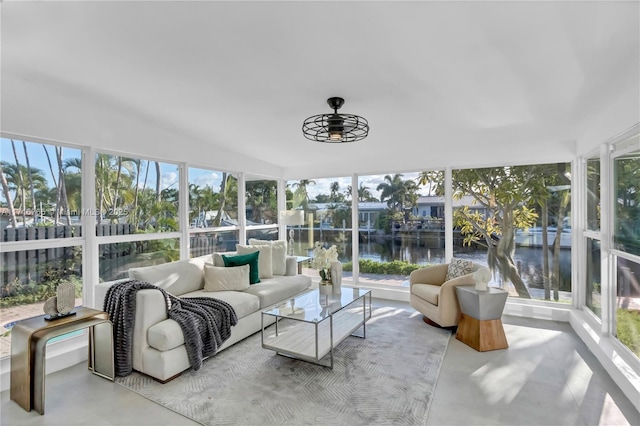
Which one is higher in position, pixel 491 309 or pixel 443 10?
pixel 443 10

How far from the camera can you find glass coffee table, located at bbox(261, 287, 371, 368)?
2.81 metres

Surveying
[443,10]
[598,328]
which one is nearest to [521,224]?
[598,328]

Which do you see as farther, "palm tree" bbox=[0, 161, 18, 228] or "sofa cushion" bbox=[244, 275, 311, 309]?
"sofa cushion" bbox=[244, 275, 311, 309]

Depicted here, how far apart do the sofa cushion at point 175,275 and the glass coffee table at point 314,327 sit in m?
1.03

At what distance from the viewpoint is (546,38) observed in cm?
→ 217

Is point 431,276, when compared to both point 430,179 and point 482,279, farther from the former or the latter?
point 430,179

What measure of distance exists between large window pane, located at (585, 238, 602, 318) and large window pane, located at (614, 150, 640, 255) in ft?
2.35

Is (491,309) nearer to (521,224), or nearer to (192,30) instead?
(521,224)

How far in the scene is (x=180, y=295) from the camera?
3625mm

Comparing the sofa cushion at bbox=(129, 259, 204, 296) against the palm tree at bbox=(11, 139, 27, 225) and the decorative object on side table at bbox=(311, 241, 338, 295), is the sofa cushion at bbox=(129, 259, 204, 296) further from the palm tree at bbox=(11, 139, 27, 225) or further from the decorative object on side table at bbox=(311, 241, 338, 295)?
the decorative object on side table at bbox=(311, 241, 338, 295)

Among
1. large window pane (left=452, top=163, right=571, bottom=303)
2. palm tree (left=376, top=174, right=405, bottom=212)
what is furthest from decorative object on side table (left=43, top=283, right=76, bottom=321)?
large window pane (left=452, top=163, right=571, bottom=303)

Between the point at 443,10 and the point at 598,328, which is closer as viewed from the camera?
the point at 443,10

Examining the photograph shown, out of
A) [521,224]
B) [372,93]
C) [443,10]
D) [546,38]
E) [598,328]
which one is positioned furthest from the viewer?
[521,224]

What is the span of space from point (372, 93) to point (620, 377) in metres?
3.10
